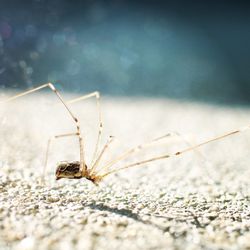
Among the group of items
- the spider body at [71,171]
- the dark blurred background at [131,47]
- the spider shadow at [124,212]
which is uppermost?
the dark blurred background at [131,47]

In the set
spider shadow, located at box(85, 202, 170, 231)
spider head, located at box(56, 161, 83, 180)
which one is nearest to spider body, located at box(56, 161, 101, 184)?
spider head, located at box(56, 161, 83, 180)

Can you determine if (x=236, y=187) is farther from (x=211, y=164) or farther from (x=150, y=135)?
(x=150, y=135)

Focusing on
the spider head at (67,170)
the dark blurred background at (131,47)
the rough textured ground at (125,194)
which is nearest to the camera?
the rough textured ground at (125,194)

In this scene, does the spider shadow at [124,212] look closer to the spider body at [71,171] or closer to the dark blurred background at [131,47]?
the spider body at [71,171]

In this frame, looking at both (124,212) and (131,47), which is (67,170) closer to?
(124,212)

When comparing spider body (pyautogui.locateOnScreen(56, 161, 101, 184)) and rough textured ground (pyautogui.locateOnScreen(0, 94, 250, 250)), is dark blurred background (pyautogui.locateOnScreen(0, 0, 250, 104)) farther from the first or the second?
spider body (pyautogui.locateOnScreen(56, 161, 101, 184))

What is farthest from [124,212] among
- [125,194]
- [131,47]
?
[131,47]

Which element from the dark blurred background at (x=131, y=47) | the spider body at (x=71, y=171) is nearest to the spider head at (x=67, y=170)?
the spider body at (x=71, y=171)
